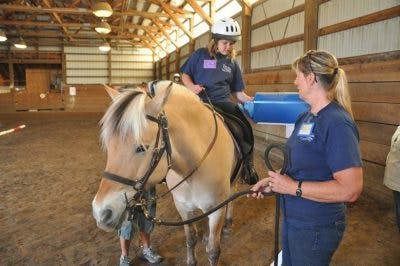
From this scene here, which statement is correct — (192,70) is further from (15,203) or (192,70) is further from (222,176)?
(15,203)

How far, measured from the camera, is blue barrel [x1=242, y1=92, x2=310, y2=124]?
3129 millimetres

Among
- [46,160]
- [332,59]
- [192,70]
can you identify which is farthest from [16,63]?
[332,59]

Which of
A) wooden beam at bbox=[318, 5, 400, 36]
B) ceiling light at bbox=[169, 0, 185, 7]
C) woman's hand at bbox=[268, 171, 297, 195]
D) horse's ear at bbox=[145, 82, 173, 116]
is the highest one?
ceiling light at bbox=[169, 0, 185, 7]

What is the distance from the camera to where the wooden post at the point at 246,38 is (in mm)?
9141

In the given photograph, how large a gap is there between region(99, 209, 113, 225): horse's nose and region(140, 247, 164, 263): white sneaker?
1.51m

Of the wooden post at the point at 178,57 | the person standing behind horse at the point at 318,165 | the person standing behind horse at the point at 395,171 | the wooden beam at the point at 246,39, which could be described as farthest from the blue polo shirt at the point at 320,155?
the wooden post at the point at 178,57

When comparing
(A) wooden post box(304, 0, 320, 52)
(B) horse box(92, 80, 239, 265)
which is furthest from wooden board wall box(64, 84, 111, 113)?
(B) horse box(92, 80, 239, 265)

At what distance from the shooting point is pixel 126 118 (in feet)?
5.37

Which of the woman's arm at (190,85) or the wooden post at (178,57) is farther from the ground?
the wooden post at (178,57)

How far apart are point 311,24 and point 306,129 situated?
5594mm

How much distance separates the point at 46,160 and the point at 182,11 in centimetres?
903

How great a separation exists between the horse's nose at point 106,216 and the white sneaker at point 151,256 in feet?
4.95

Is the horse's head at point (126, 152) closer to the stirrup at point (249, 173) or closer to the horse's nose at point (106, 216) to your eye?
the horse's nose at point (106, 216)

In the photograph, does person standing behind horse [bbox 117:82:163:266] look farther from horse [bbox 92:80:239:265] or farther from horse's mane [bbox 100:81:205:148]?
horse's mane [bbox 100:81:205:148]
